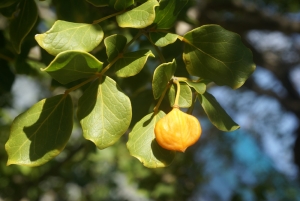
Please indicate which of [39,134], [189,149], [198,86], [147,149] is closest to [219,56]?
[198,86]

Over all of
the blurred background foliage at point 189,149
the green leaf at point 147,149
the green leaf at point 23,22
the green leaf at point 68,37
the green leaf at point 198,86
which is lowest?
the blurred background foliage at point 189,149

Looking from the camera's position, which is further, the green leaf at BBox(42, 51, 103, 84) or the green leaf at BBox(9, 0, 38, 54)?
the green leaf at BBox(9, 0, 38, 54)

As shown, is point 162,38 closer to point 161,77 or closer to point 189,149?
point 161,77

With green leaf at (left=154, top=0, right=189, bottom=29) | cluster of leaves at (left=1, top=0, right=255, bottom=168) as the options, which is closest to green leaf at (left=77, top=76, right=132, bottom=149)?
cluster of leaves at (left=1, top=0, right=255, bottom=168)

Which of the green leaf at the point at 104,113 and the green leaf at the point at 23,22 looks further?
the green leaf at the point at 23,22

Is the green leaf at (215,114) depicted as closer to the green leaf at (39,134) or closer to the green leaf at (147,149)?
the green leaf at (147,149)

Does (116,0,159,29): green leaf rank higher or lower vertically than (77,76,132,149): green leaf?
higher

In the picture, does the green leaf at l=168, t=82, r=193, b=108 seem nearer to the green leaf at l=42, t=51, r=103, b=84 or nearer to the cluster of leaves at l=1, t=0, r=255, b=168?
the cluster of leaves at l=1, t=0, r=255, b=168

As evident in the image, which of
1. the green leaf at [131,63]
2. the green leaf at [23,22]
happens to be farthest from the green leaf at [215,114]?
the green leaf at [23,22]
